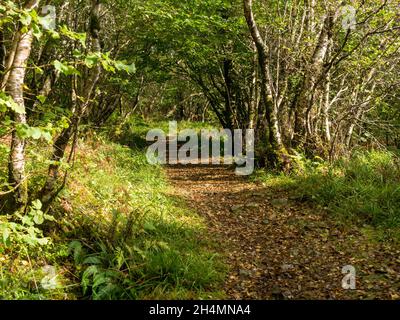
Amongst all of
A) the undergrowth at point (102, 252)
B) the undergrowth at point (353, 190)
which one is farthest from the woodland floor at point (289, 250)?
the undergrowth at point (102, 252)

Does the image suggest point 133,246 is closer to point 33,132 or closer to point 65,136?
point 65,136

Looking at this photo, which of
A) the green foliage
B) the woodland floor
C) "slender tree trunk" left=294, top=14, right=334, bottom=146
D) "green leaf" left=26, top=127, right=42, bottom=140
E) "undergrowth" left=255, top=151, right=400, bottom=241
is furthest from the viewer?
"slender tree trunk" left=294, top=14, right=334, bottom=146

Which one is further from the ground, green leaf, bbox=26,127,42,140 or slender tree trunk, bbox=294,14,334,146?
slender tree trunk, bbox=294,14,334,146

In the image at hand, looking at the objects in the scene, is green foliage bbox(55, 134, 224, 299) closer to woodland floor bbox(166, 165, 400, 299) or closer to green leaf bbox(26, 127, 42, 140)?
woodland floor bbox(166, 165, 400, 299)

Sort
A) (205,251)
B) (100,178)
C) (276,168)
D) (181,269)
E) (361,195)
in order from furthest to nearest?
(276,168)
(100,178)
(361,195)
(205,251)
(181,269)

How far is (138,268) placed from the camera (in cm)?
546

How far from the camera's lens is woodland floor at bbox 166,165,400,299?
5416 millimetres

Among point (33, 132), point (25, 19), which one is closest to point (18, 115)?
point (33, 132)

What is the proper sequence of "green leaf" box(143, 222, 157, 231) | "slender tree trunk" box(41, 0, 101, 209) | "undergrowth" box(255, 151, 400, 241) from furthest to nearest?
"undergrowth" box(255, 151, 400, 241), "green leaf" box(143, 222, 157, 231), "slender tree trunk" box(41, 0, 101, 209)

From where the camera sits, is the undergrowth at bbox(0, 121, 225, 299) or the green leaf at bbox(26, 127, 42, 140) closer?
the green leaf at bbox(26, 127, 42, 140)

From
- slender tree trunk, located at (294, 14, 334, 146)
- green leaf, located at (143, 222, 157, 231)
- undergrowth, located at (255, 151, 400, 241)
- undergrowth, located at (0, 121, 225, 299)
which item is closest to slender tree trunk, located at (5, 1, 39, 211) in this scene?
undergrowth, located at (0, 121, 225, 299)
